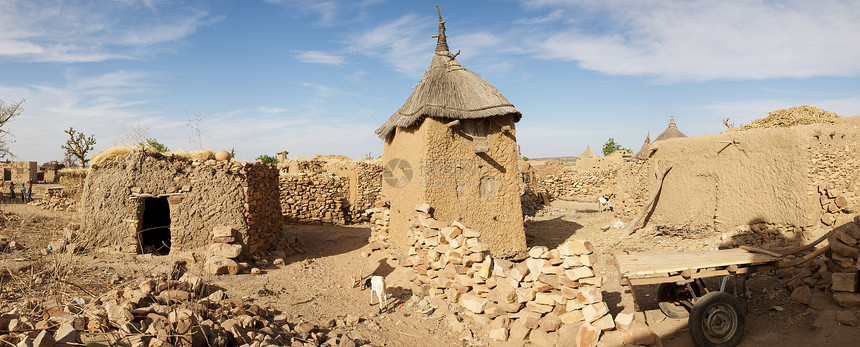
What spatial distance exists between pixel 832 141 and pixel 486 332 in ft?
24.5

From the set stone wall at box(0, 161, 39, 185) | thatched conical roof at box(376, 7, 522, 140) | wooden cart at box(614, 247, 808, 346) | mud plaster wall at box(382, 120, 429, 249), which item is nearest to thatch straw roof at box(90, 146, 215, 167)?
mud plaster wall at box(382, 120, 429, 249)

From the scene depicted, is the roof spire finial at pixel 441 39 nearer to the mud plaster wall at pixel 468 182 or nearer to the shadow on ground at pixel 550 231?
the mud plaster wall at pixel 468 182

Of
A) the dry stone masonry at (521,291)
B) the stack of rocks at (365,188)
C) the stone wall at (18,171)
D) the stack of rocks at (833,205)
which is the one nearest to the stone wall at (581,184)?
the stack of rocks at (365,188)

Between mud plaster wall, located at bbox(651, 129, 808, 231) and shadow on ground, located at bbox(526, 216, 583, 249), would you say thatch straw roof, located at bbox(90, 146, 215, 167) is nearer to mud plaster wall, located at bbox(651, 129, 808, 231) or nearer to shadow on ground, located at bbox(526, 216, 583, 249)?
shadow on ground, located at bbox(526, 216, 583, 249)

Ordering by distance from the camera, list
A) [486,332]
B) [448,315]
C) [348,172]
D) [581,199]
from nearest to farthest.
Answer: [486,332] < [448,315] < [348,172] < [581,199]

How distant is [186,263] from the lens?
8.55m

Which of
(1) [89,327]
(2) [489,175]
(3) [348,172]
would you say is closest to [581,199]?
(3) [348,172]

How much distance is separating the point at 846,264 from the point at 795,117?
31.7 ft

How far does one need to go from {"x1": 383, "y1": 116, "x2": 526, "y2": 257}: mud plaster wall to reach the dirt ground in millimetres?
1508

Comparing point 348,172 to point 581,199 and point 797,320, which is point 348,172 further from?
Answer: point 797,320

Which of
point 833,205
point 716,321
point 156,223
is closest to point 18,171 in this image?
point 156,223

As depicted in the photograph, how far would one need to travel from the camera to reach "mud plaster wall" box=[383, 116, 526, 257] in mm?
8930

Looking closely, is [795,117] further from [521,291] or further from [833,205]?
[521,291]

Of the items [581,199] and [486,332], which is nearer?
[486,332]
